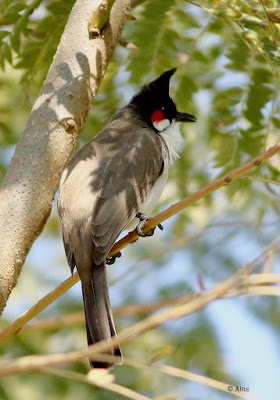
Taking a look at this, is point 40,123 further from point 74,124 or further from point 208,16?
point 208,16

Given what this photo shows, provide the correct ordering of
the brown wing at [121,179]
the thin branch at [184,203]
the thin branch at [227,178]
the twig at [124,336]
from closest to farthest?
the twig at [124,336]
the thin branch at [184,203]
the thin branch at [227,178]
the brown wing at [121,179]

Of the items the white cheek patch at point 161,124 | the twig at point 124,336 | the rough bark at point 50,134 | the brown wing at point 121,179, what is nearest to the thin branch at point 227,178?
the rough bark at point 50,134

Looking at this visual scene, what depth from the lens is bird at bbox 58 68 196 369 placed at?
208cm

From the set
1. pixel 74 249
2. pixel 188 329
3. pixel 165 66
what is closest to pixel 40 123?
pixel 74 249

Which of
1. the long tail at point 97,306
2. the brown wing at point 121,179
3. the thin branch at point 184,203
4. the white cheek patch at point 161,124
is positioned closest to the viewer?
the thin branch at point 184,203

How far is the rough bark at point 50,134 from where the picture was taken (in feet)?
4.71

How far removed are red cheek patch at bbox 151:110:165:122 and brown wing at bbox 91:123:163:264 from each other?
244 millimetres

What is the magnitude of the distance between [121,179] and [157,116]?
2.56 feet

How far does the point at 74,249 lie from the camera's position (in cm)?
217

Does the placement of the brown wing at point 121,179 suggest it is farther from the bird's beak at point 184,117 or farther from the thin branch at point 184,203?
the thin branch at point 184,203

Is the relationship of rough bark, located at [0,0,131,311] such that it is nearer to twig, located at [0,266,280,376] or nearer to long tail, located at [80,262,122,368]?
long tail, located at [80,262,122,368]

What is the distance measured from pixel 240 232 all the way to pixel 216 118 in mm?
1021

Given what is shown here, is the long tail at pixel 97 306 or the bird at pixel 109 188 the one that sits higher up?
the bird at pixel 109 188

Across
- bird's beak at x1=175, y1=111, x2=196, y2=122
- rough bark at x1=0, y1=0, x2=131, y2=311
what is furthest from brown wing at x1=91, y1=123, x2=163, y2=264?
rough bark at x1=0, y1=0, x2=131, y2=311
